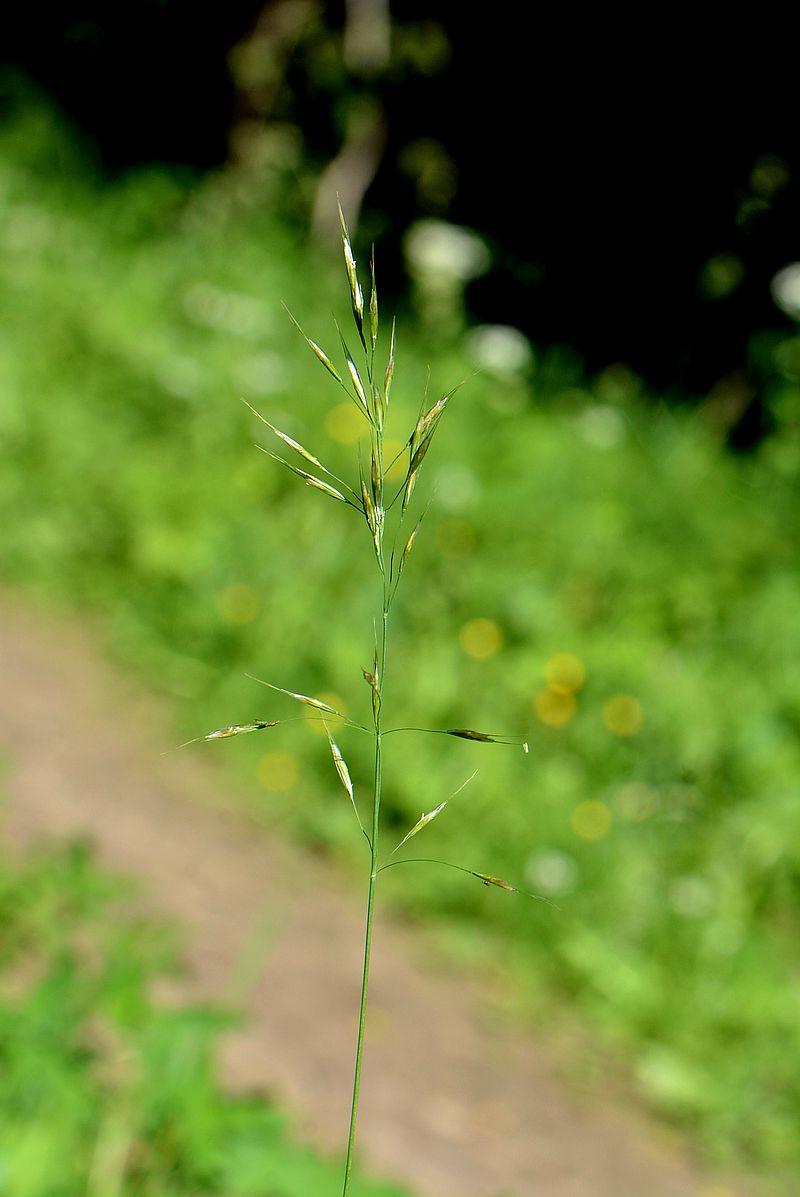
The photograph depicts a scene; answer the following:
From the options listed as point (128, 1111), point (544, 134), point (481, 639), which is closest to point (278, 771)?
point (481, 639)

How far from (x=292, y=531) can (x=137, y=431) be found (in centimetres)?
98

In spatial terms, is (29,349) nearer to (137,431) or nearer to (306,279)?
(137,431)

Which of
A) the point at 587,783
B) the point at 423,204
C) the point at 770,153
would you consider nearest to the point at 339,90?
the point at 423,204

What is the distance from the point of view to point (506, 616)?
14.1 feet

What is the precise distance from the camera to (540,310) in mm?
7730

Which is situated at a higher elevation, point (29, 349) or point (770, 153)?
point (770, 153)

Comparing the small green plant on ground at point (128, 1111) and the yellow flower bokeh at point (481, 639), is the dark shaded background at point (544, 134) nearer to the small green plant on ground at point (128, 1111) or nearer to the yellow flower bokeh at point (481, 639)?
the yellow flower bokeh at point (481, 639)

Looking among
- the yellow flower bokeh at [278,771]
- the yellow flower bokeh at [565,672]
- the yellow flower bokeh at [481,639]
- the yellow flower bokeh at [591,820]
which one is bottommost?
the yellow flower bokeh at [278,771]

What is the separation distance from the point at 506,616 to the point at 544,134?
195 inches

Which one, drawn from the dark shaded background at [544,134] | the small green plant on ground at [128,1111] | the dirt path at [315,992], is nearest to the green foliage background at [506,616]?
the dirt path at [315,992]

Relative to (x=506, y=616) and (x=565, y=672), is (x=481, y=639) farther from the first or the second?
(x=565, y=672)

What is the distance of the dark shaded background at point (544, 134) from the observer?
7059 mm

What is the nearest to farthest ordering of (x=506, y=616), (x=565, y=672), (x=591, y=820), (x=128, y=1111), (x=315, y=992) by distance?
(x=128, y=1111) → (x=315, y=992) → (x=591, y=820) → (x=565, y=672) → (x=506, y=616)

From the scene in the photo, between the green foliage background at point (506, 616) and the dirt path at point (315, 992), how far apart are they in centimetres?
17
